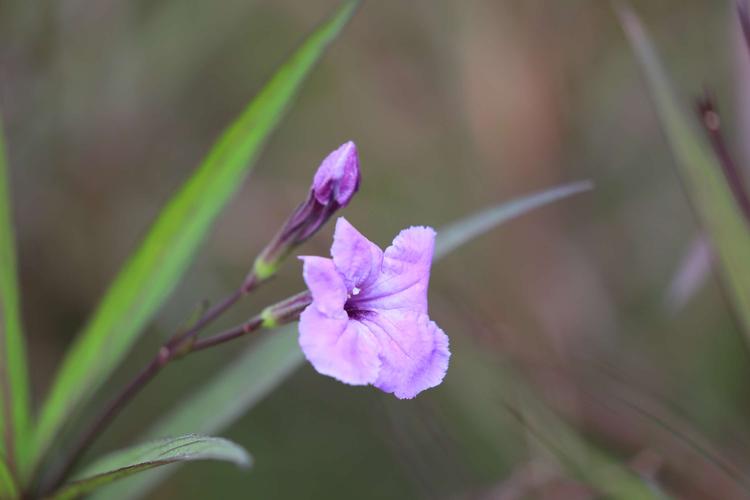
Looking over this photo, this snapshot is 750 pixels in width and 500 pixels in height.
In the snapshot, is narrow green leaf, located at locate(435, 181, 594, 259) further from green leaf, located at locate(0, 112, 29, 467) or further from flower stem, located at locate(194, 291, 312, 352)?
green leaf, located at locate(0, 112, 29, 467)

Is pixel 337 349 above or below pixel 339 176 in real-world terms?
below

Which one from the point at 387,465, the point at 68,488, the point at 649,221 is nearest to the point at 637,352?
the point at 649,221

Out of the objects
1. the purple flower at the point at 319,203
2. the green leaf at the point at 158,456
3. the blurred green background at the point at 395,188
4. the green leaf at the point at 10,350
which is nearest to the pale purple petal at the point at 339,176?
the purple flower at the point at 319,203

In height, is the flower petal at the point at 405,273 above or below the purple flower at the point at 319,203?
below

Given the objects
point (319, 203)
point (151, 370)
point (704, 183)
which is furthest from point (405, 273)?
point (704, 183)

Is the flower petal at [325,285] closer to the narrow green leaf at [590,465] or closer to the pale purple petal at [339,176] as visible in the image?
the pale purple petal at [339,176]

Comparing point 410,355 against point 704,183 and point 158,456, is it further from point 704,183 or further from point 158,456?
point 704,183
